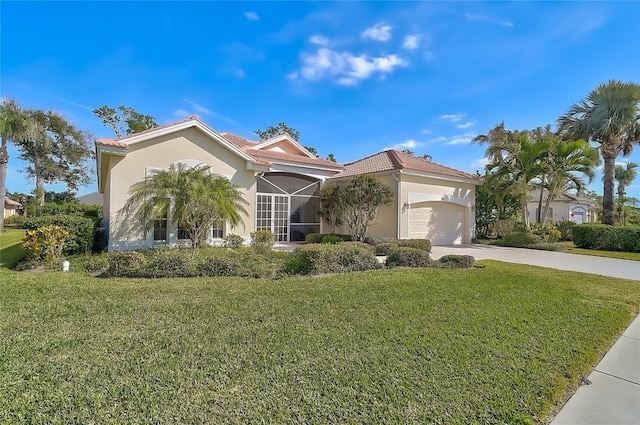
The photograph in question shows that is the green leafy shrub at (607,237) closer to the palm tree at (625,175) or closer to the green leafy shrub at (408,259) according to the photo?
the green leafy shrub at (408,259)

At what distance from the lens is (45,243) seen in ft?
31.4

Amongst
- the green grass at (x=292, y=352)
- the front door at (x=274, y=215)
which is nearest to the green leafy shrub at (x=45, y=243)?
the green grass at (x=292, y=352)

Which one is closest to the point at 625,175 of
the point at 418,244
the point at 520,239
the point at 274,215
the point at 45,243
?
the point at 520,239

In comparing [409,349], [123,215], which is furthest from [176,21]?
[409,349]

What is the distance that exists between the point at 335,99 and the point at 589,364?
58.4 feet

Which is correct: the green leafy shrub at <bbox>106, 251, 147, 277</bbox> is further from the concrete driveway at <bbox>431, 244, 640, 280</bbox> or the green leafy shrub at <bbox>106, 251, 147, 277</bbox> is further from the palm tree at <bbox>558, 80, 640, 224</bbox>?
the palm tree at <bbox>558, 80, 640, 224</bbox>

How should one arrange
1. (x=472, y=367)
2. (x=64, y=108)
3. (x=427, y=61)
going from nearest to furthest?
1. (x=472, y=367)
2. (x=427, y=61)
3. (x=64, y=108)

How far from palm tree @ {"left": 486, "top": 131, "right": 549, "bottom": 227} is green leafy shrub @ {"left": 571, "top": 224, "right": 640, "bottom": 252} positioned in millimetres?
3010

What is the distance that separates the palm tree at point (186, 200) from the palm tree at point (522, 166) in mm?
18375

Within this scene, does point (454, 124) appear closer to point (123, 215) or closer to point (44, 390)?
point (123, 215)

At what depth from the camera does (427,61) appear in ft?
44.9

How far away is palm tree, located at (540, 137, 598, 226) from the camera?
19.1m

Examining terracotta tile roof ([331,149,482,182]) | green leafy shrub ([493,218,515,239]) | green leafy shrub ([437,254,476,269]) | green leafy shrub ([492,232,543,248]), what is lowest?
green leafy shrub ([437,254,476,269])

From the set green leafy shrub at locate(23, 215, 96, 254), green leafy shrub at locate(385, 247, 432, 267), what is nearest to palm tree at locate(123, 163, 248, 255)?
green leafy shrub at locate(23, 215, 96, 254)
